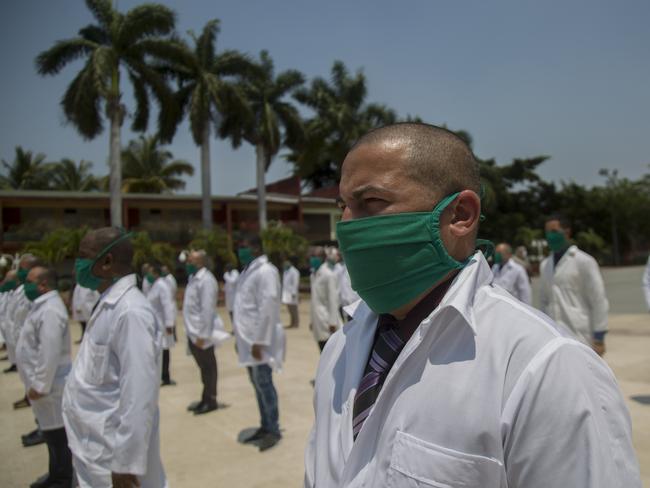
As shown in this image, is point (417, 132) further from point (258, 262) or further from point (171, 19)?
point (171, 19)

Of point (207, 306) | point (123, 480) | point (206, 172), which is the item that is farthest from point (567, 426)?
point (206, 172)

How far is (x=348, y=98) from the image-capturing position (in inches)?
1243

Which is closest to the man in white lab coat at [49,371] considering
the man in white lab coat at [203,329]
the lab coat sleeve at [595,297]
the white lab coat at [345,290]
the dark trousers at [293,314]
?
the man in white lab coat at [203,329]

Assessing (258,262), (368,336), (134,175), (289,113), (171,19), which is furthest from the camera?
(134,175)

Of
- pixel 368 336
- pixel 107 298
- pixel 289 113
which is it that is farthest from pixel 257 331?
pixel 289 113

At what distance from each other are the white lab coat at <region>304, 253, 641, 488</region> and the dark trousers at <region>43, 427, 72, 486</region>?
395 centimetres

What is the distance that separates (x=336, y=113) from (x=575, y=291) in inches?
1043

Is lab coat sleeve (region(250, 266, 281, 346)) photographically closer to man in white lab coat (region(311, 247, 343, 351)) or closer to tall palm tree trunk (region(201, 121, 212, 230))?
man in white lab coat (region(311, 247, 343, 351))

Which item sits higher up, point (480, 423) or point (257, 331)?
point (480, 423)

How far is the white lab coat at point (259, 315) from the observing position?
5668mm

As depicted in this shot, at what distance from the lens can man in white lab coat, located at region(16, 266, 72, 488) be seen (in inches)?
167

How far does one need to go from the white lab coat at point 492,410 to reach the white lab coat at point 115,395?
1.91 meters

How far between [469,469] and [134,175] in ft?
126

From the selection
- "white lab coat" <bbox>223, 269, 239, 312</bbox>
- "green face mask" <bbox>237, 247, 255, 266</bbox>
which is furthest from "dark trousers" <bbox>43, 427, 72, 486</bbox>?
"white lab coat" <bbox>223, 269, 239, 312</bbox>
